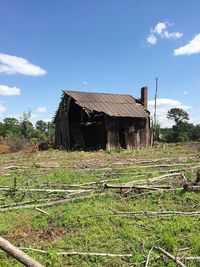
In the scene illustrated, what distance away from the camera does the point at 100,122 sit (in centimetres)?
3152

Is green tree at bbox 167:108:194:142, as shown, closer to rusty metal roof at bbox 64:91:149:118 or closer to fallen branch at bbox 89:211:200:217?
rusty metal roof at bbox 64:91:149:118

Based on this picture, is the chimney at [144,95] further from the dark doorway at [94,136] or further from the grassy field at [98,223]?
the grassy field at [98,223]

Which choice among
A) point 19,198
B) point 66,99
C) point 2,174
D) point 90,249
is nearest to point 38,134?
point 66,99

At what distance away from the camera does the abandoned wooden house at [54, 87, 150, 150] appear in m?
31.6

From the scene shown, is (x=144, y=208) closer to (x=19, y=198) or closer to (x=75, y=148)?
(x=19, y=198)

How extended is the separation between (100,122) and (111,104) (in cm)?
337

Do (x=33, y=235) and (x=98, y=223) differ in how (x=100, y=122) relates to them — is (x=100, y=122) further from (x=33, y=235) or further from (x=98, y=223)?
(x=33, y=235)

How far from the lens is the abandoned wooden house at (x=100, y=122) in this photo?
31.6m

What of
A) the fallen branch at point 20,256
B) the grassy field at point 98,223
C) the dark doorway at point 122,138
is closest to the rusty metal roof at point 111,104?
the dark doorway at point 122,138

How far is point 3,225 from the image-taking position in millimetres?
8180

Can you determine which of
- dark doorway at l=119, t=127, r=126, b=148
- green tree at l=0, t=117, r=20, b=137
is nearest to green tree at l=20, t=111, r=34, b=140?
green tree at l=0, t=117, r=20, b=137

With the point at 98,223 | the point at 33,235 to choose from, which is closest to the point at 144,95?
the point at 98,223

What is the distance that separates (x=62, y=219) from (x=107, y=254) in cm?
223

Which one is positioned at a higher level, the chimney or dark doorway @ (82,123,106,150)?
the chimney
